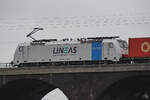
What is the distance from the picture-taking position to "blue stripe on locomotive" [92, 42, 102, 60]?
62.1 m

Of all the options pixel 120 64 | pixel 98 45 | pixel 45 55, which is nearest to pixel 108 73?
pixel 120 64

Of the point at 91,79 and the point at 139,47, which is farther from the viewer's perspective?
the point at 139,47

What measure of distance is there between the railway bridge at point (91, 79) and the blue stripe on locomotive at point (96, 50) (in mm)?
3246

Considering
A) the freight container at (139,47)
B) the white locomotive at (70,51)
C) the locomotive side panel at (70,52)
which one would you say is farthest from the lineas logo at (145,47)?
the locomotive side panel at (70,52)

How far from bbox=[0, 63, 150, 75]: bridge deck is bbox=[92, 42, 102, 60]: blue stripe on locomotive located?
3.22 meters

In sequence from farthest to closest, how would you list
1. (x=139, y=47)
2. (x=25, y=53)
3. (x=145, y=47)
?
(x=25, y=53), (x=139, y=47), (x=145, y=47)

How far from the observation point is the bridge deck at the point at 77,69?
5661 cm

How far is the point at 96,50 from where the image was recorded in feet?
206

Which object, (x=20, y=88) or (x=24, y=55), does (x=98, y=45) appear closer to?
(x=24, y=55)

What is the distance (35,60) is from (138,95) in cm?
1528

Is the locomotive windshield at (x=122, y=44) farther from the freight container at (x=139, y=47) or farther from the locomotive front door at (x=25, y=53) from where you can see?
the locomotive front door at (x=25, y=53)

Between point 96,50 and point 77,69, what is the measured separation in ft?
14.8

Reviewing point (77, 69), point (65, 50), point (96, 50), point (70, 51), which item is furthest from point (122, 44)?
point (77, 69)

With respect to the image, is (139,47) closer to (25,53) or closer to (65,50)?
(65,50)
